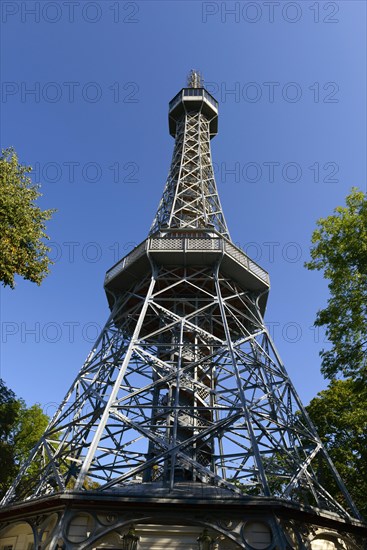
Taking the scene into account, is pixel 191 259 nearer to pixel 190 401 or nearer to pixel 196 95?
pixel 190 401

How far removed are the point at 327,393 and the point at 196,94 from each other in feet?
81.2

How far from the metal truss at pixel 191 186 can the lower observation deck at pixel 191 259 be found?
366 cm

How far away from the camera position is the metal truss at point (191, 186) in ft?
85.5

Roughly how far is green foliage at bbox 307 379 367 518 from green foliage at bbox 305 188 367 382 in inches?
281

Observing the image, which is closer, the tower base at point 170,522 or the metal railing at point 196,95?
the tower base at point 170,522

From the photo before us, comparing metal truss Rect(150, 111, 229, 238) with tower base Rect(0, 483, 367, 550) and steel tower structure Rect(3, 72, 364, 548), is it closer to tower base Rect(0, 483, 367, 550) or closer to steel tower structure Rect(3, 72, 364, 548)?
steel tower structure Rect(3, 72, 364, 548)

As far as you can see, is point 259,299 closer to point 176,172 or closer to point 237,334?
point 237,334

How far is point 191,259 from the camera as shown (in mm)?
19797

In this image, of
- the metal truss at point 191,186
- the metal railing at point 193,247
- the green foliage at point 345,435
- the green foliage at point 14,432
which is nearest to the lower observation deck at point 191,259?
the metal railing at point 193,247

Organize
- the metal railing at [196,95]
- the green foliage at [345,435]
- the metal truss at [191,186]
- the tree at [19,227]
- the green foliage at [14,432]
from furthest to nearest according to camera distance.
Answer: the metal railing at [196,95]
the metal truss at [191,186]
the green foliage at [14,432]
the green foliage at [345,435]
the tree at [19,227]

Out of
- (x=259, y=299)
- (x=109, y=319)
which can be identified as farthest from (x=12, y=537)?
(x=259, y=299)

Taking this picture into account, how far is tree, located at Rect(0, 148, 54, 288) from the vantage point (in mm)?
13711

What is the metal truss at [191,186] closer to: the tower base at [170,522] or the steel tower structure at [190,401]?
the steel tower structure at [190,401]

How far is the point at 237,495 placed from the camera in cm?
1102
